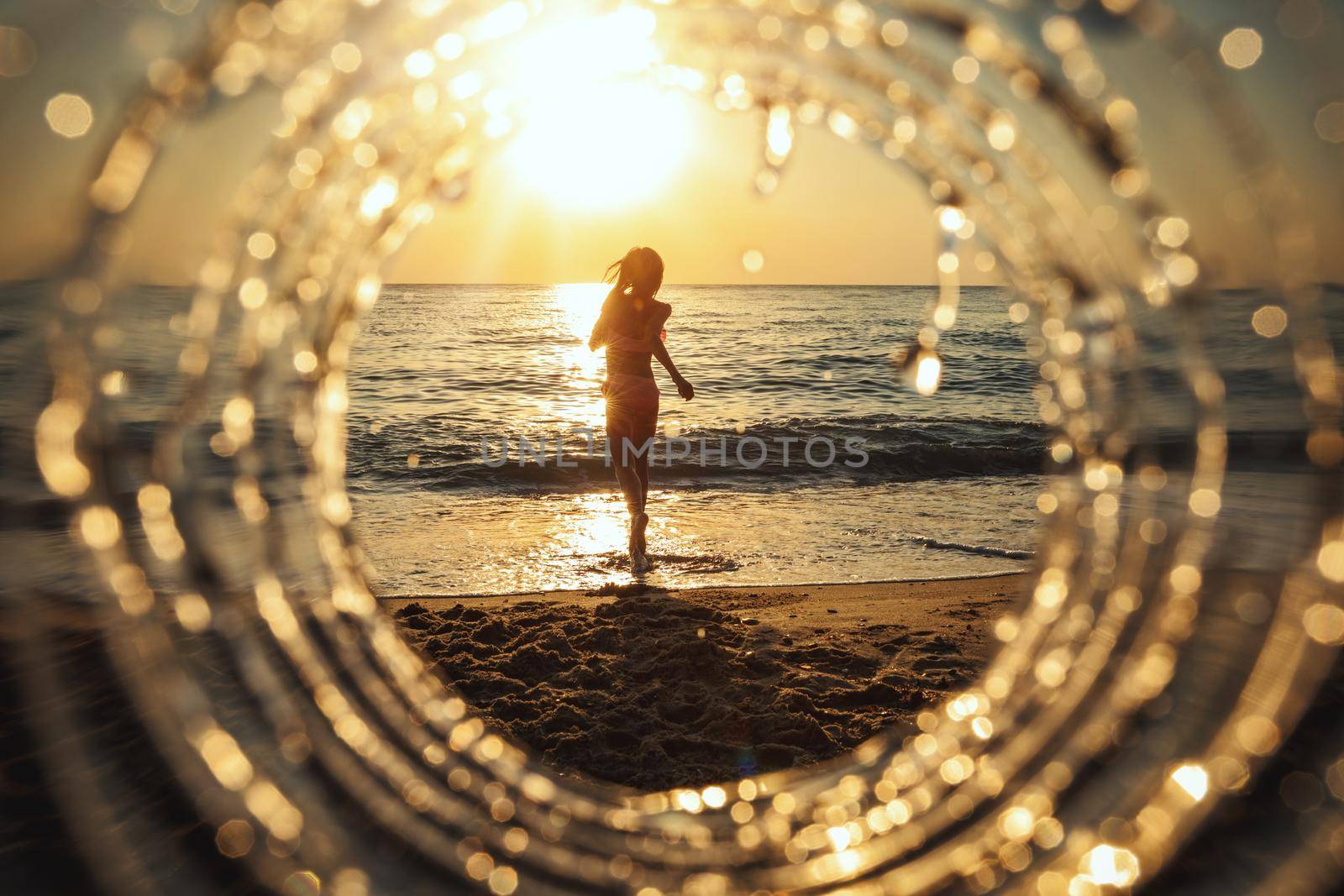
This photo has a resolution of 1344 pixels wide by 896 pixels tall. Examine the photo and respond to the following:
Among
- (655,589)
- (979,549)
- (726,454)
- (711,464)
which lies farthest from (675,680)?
(726,454)

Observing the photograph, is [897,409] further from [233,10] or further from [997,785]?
[233,10]

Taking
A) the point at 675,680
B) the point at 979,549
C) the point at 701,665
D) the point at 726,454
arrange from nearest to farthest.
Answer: the point at 675,680 → the point at 701,665 → the point at 979,549 → the point at 726,454

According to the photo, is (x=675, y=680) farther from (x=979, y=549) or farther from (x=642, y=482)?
(x=979, y=549)

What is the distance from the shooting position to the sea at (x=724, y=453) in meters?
6.32

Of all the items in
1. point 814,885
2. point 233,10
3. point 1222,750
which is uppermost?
point 233,10

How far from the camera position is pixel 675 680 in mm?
3975

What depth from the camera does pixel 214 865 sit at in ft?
8.14

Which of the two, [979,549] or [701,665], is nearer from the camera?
[701,665]

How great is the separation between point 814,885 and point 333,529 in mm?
1638

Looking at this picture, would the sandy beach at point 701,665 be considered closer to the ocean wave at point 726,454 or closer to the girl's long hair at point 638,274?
the girl's long hair at point 638,274

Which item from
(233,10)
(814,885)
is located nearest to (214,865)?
(814,885)

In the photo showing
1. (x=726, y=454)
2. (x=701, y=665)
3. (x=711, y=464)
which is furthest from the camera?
(x=726, y=454)

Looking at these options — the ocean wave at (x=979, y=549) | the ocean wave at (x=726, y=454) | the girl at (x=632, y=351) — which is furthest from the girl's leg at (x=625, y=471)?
the ocean wave at (x=726, y=454)

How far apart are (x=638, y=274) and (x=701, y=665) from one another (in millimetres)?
2522
